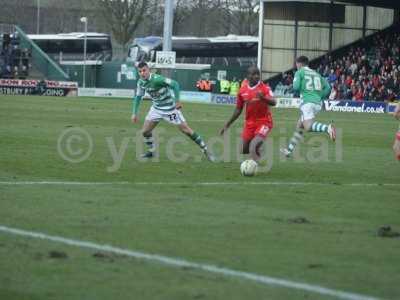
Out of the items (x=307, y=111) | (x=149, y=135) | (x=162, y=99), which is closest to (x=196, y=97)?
(x=307, y=111)

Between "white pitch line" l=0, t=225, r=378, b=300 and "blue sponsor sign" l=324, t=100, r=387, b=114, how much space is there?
41.8 metres

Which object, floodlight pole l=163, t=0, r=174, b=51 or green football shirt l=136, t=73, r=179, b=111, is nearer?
green football shirt l=136, t=73, r=179, b=111

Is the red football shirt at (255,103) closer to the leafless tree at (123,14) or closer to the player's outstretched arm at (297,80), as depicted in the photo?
the player's outstretched arm at (297,80)

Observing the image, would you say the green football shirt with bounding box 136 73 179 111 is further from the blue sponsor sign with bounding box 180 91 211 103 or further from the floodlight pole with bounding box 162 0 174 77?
the blue sponsor sign with bounding box 180 91 211 103

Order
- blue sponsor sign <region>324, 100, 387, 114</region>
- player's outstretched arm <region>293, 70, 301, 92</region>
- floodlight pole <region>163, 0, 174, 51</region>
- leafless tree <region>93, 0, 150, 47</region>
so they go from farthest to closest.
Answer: leafless tree <region>93, 0, 150, 47</region>, blue sponsor sign <region>324, 100, 387, 114</region>, floodlight pole <region>163, 0, 174, 51</region>, player's outstretched arm <region>293, 70, 301, 92</region>

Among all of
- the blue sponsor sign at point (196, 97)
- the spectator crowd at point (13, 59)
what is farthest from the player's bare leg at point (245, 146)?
the spectator crowd at point (13, 59)

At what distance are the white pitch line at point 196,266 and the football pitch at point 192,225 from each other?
19mm

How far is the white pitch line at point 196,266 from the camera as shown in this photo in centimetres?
851

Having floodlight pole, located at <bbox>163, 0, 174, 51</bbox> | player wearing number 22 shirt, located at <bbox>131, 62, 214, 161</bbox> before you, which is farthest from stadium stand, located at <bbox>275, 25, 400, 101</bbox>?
player wearing number 22 shirt, located at <bbox>131, 62, 214, 161</bbox>

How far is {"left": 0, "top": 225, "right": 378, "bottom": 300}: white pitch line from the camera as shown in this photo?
851 centimetres

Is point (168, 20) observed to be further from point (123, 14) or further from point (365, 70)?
point (123, 14)

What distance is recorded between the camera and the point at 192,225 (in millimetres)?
11852

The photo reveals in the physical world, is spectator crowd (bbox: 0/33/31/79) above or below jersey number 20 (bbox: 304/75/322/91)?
above

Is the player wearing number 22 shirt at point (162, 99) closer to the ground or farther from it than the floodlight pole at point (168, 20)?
closer to the ground
